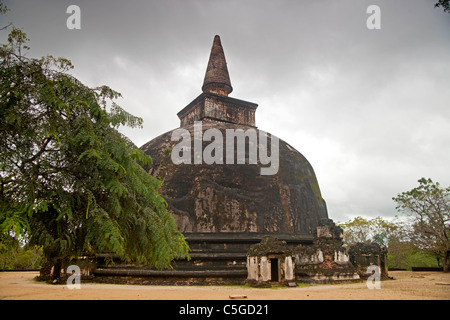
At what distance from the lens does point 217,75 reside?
24.0 meters

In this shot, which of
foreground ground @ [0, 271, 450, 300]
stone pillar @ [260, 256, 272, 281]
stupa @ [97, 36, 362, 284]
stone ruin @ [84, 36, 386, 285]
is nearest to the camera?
foreground ground @ [0, 271, 450, 300]

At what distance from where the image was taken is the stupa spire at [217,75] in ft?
78.0

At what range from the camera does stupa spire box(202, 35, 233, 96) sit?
23.8 metres

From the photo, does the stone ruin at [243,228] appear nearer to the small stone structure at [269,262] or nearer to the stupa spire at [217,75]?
the small stone structure at [269,262]

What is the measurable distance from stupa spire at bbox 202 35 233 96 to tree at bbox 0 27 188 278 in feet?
59.3

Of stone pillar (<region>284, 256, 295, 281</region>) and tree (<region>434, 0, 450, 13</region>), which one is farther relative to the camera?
stone pillar (<region>284, 256, 295, 281</region>)

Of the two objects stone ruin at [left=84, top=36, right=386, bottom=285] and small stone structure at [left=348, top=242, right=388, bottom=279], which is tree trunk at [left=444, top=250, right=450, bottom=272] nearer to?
small stone structure at [left=348, top=242, right=388, bottom=279]

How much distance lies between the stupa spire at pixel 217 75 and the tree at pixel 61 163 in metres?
18.1

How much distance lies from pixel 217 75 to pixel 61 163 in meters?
19.3

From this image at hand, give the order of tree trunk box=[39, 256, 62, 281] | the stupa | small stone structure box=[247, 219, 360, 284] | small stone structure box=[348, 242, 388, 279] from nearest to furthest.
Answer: small stone structure box=[247, 219, 360, 284], the stupa, tree trunk box=[39, 256, 62, 281], small stone structure box=[348, 242, 388, 279]

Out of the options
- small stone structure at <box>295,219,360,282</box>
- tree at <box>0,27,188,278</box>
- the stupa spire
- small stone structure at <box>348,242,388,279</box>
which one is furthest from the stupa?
tree at <box>0,27,188,278</box>

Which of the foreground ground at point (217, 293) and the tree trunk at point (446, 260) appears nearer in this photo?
the foreground ground at point (217, 293)

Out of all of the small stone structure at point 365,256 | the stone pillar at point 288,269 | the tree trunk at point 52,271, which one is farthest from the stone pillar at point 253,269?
the tree trunk at point 52,271
